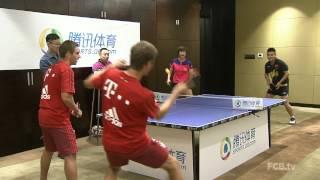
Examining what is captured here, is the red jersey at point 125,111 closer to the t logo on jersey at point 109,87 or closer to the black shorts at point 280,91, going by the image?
the t logo on jersey at point 109,87

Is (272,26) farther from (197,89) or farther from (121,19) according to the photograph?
(121,19)

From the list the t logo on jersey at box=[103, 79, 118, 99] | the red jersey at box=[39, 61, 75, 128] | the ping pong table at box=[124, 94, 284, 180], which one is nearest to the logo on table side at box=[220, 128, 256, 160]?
the ping pong table at box=[124, 94, 284, 180]

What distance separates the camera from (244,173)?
4.32 meters

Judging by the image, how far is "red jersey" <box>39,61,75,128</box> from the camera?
319cm

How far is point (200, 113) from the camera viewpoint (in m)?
4.28

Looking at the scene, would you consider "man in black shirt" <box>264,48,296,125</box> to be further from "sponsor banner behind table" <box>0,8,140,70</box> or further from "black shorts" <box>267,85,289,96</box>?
"sponsor banner behind table" <box>0,8,140,70</box>

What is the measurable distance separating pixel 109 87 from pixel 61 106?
2.95ft

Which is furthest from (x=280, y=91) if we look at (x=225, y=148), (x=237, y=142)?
(x=225, y=148)

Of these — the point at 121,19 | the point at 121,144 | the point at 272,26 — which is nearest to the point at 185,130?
the point at 121,144

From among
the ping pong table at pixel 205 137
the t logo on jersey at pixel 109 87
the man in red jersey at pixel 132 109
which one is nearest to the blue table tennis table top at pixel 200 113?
the ping pong table at pixel 205 137

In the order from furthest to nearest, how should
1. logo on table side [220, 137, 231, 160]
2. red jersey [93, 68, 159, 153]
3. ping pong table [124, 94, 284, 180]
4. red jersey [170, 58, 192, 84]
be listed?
red jersey [170, 58, 192, 84]
logo on table side [220, 137, 231, 160]
ping pong table [124, 94, 284, 180]
red jersey [93, 68, 159, 153]

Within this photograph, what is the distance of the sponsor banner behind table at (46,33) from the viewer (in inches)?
196

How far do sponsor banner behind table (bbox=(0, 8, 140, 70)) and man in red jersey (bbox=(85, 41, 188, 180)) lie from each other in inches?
112

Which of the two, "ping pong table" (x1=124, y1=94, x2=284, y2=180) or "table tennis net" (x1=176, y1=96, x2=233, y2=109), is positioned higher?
"table tennis net" (x1=176, y1=96, x2=233, y2=109)
